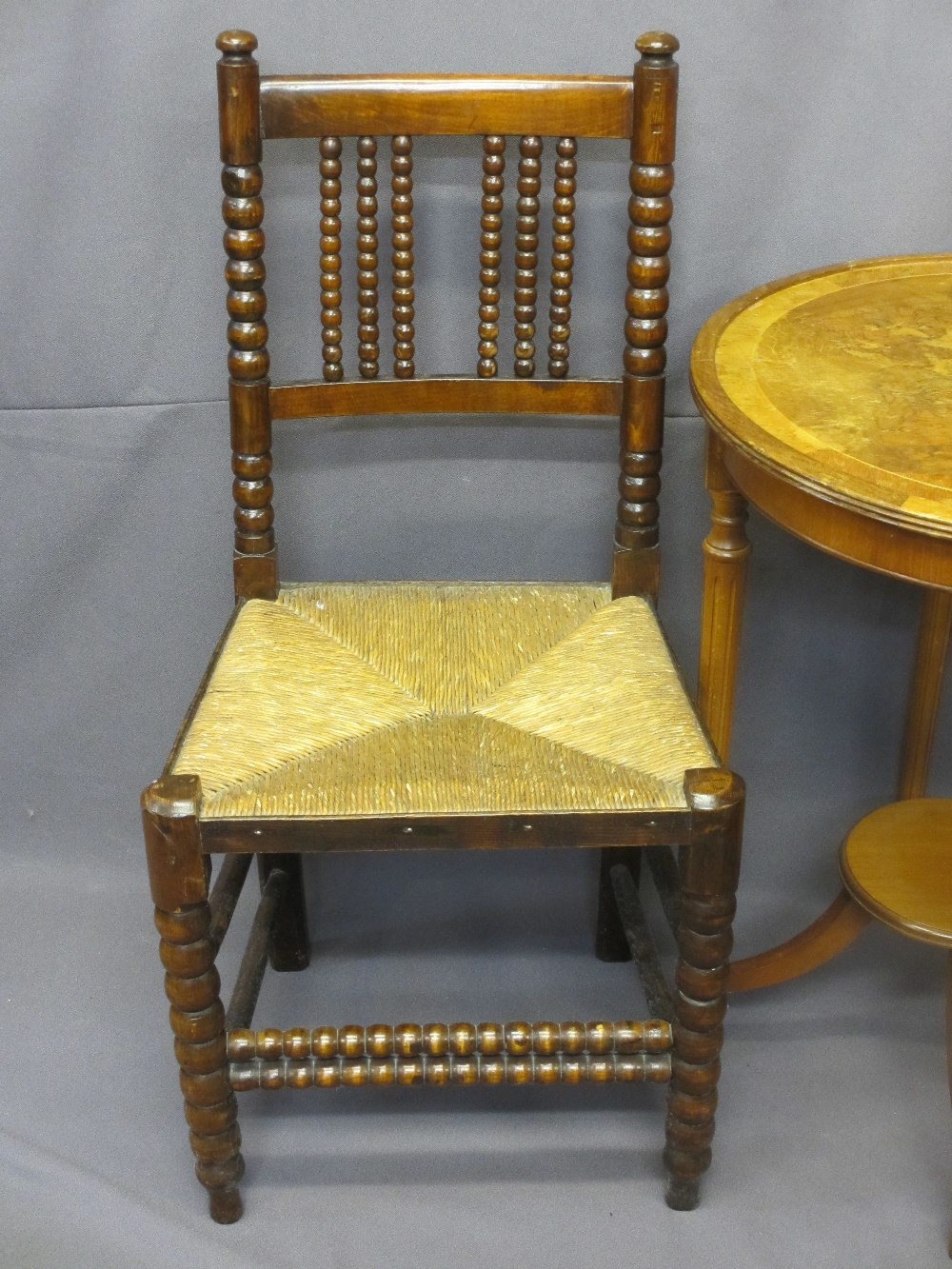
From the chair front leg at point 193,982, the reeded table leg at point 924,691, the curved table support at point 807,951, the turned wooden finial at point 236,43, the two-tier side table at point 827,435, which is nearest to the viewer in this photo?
the two-tier side table at point 827,435

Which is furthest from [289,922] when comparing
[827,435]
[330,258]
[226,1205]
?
[827,435]

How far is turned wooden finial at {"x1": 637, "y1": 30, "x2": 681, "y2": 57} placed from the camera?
1439 millimetres

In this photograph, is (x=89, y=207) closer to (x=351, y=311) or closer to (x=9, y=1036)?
(x=351, y=311)

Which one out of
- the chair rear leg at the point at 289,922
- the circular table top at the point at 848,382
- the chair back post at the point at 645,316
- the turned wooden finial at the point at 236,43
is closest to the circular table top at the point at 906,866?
the chair back post at the point at 645,316

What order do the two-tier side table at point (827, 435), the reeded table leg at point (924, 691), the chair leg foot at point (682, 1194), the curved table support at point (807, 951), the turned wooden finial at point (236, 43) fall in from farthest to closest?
the reeded table leg at point (924, 691), the curved table support at point (807, 951), the chair leg foot at point (682, 1194), the turned wooden finial at point (236, 43), the two-tier side table at point (827, 435)

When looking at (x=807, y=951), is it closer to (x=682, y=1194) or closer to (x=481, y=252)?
(x=682, y=1194)

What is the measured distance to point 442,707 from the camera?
151cm

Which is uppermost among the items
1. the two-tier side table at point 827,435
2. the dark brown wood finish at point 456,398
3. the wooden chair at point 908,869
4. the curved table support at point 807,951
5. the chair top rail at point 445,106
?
the chair top rail at point 445,106

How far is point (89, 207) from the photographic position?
5.45 ft

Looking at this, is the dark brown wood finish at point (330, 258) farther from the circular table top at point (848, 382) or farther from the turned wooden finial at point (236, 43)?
the circular table top at point (848, 382)

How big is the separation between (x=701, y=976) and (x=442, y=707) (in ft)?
1.19

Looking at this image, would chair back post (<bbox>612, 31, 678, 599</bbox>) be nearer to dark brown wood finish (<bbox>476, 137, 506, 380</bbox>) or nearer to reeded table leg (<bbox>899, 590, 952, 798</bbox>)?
dark brown wood finish (<bbox>476, 137, 506, 380</bbox>)

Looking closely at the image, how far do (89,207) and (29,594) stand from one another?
19.4 inches

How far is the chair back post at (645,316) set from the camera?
58.0 inches
